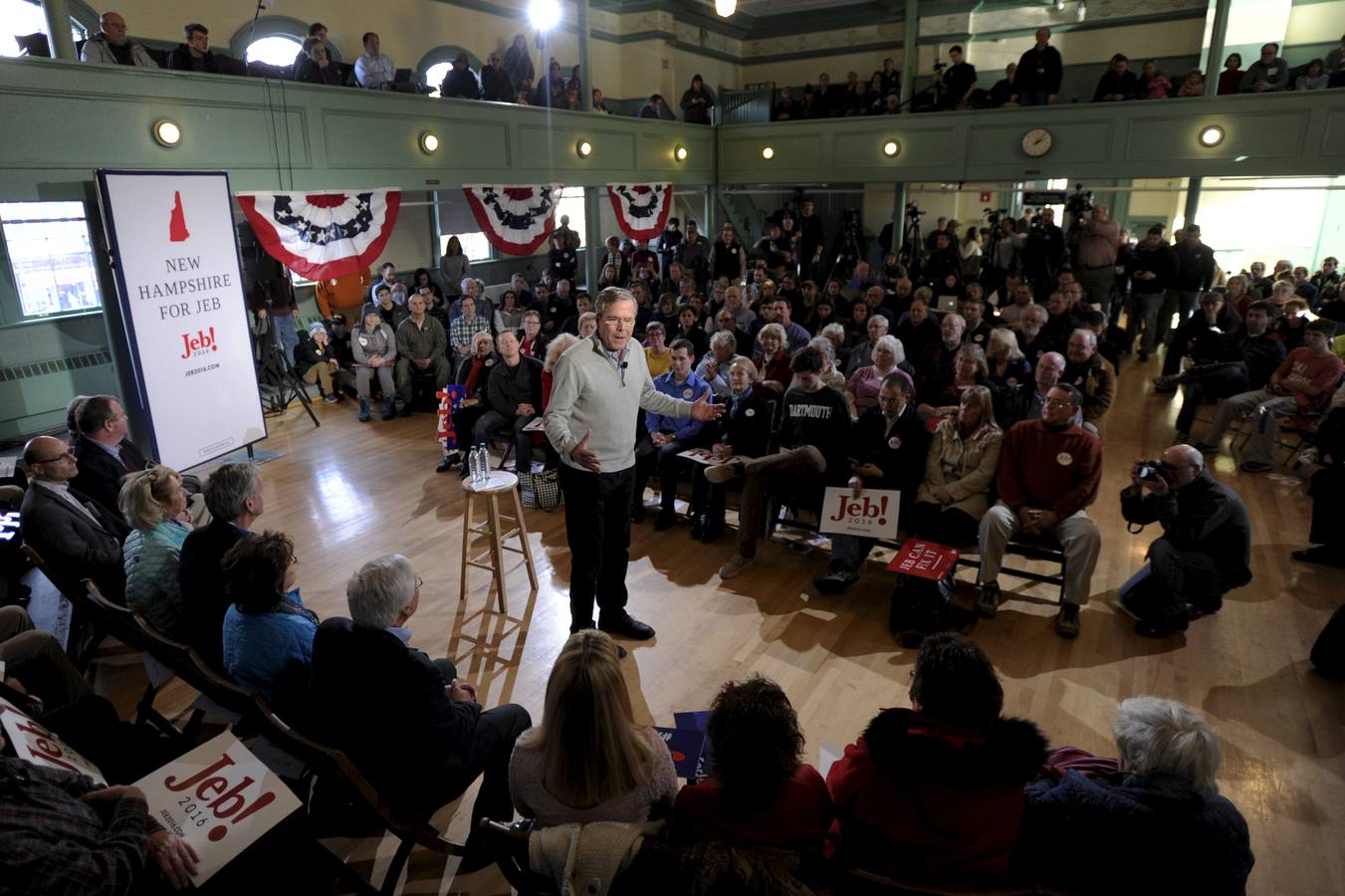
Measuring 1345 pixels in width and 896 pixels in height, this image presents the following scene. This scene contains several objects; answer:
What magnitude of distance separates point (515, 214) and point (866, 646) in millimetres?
6749

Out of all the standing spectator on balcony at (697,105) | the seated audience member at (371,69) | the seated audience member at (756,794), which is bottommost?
the seated audience member at (756,794)

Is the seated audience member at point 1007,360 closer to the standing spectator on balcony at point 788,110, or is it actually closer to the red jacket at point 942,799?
the red jacket at point 942,799

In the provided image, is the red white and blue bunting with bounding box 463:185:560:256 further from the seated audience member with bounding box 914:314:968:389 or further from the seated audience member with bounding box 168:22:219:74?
the seated audience member with bounding box 914:314:968:389

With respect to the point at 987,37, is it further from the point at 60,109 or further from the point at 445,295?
the point at 60,109

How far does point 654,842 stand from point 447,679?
1.42m

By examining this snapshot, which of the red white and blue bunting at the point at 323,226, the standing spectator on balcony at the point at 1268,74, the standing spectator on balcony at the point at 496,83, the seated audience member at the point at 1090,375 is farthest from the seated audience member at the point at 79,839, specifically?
the standing spectator on balcony at the point at 1268,74

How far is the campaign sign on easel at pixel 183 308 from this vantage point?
4832 millimetres

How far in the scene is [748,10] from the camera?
13.3 m

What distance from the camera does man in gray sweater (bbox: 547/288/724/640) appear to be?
317 centimetres

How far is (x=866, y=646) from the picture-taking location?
3680mm

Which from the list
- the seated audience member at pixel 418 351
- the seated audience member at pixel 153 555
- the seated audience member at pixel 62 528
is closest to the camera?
the seated audience member at pixel 153 555

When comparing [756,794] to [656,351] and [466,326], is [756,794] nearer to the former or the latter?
[656,351]

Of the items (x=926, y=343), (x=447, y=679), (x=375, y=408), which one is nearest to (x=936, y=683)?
(x=447, y=679)

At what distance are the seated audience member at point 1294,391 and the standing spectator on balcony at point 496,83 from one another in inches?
301
